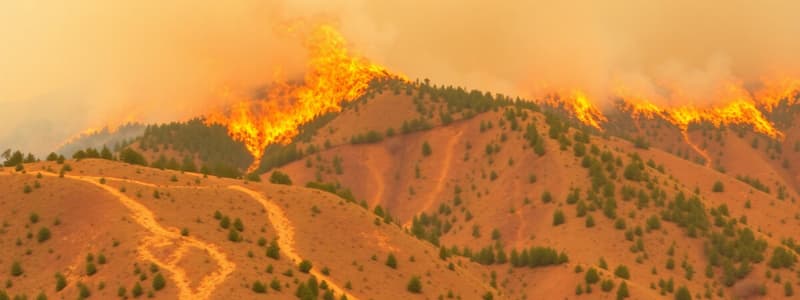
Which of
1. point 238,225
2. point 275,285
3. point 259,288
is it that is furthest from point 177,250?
point 238,225

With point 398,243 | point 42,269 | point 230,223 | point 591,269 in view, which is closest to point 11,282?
point 42,269

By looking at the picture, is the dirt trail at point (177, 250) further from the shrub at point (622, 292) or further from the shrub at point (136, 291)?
the shrub at point (622, 292)

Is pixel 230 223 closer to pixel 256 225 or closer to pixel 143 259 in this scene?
pixel 256 225

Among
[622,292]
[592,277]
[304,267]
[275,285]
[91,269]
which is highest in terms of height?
[592,277]

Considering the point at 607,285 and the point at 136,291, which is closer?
the point at 136,291

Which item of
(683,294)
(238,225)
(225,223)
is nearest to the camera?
(225,223)

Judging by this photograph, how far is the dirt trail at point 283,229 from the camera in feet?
441

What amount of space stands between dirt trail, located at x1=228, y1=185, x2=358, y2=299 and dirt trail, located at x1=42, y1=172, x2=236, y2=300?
40.2ft

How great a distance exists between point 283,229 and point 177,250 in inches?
1011

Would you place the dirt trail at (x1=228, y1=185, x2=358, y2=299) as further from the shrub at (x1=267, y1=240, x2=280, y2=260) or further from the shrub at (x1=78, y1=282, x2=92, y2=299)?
the shrub at (x1=78, y1=282, x2=92, y2=299)

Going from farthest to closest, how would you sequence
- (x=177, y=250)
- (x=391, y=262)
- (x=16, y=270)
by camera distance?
(x=391, y=262) → (x=177, y=250) → (x=16, y=270)

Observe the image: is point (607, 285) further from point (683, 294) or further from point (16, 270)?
point (16, 270)

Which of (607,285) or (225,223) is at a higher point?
(225,223)

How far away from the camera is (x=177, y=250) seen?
125 m
